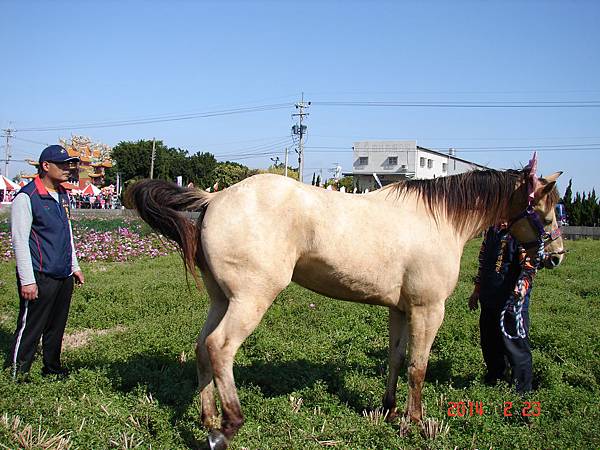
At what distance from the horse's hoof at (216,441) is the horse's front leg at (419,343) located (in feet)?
5.30

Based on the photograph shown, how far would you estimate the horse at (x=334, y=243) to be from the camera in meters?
3.67

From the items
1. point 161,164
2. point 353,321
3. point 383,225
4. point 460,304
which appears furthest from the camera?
point 161,164

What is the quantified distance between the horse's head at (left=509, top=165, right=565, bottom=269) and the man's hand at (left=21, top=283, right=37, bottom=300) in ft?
14.2

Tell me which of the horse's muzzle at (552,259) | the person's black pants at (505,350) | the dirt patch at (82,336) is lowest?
the dirt patch at (82,336)

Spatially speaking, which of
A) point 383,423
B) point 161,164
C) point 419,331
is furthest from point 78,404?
point 161,164

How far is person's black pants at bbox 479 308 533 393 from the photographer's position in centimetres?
492

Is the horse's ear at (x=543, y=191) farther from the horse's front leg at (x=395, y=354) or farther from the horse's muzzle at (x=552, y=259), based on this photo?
the horse's front leg at (x=395, y=354)

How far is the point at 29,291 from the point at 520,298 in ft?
14.7

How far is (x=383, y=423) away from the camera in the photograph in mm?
4184

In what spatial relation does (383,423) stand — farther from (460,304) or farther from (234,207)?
(460,304)

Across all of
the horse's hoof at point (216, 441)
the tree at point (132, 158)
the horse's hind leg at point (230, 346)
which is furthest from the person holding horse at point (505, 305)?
the tree at point (132, 158)

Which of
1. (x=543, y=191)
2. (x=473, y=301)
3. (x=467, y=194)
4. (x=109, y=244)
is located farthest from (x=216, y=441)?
(x=109, y=244)

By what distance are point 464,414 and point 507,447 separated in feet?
1.81
